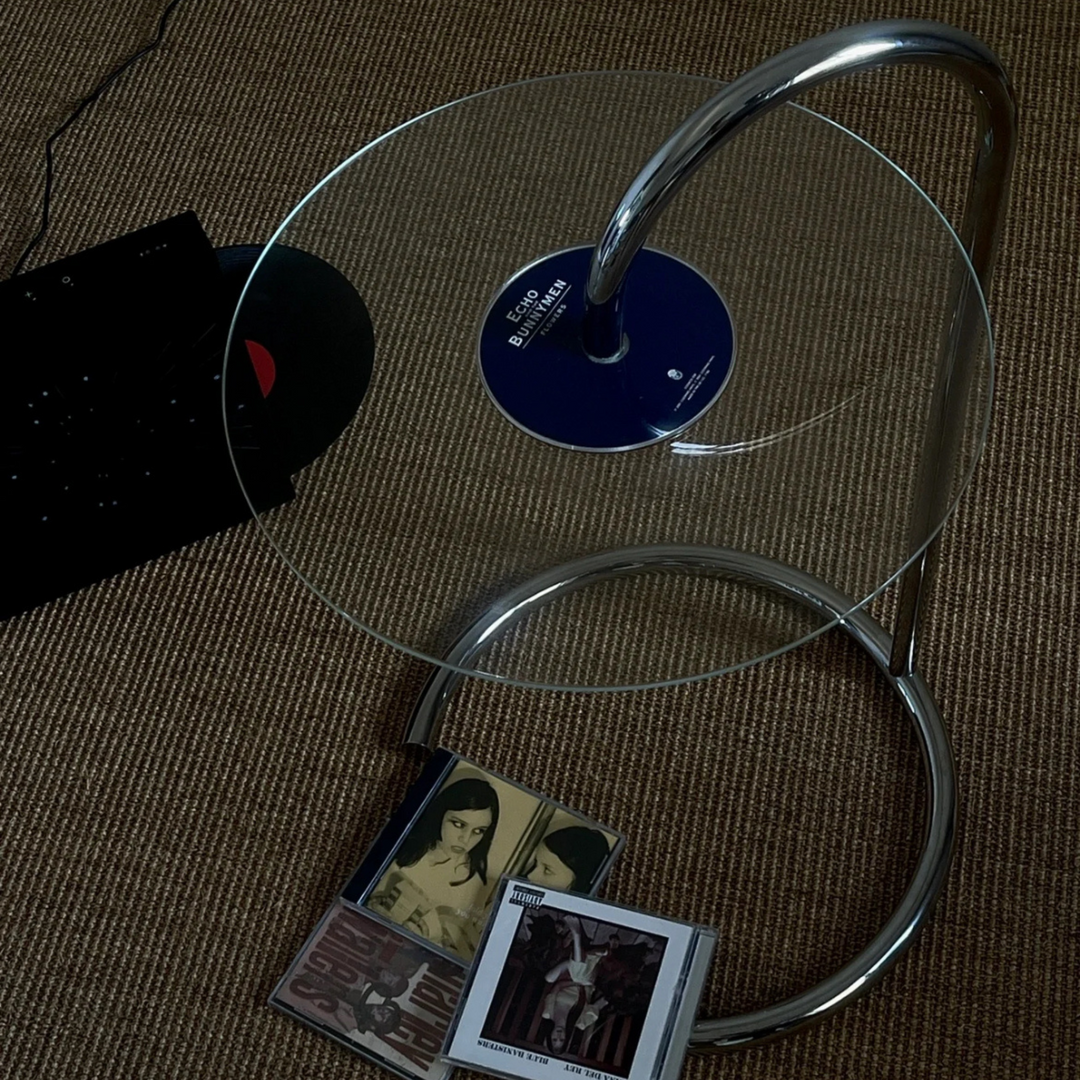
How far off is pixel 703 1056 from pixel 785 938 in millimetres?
146

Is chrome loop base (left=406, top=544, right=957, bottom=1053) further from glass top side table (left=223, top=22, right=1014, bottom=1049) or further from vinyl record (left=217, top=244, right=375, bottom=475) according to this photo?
vinyl record (left=217, top=244, right=375, bottom=475)

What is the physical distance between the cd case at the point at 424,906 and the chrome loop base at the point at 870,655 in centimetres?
11

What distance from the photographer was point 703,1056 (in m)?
1.23

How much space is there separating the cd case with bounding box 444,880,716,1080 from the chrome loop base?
0.08 meters

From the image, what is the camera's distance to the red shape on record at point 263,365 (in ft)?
3.65

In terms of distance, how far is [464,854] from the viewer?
1.30 meters

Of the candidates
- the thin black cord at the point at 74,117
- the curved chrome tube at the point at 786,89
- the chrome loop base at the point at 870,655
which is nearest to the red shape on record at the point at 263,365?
the chrome loop base at the point at 870,655

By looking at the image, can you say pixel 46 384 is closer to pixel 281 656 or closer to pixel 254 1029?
pixel 281 656

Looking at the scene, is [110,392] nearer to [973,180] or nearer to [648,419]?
[648,419]

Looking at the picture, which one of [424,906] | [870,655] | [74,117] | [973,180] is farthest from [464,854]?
[74,117]

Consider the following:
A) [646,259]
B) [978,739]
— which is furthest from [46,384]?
[978,739]

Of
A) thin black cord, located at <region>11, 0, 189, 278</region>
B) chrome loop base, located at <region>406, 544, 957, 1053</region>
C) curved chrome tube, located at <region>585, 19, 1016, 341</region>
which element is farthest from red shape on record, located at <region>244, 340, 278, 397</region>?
thin black cord, located at <region>11, 0, 189, 278</region>

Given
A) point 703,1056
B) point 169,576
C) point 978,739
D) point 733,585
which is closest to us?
point 733,585

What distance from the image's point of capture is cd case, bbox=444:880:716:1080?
3.76 feet
